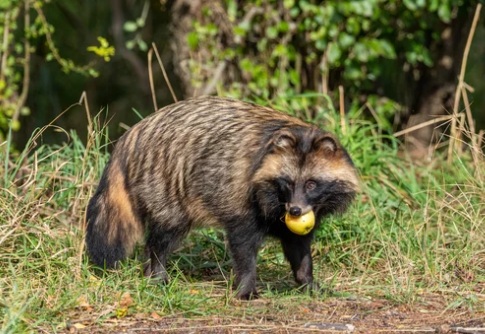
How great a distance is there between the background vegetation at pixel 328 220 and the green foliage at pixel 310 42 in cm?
2

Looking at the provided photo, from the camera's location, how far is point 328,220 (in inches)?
317

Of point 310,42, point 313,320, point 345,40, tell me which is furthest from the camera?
point 310,42

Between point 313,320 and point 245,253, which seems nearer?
point 313,320

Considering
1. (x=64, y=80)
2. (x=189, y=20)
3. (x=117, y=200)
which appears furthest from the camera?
(x=64, y=80)

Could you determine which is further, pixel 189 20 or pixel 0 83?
pixel 189 20

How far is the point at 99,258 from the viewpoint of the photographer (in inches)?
288

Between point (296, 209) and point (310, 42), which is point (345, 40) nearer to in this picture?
point (310, 42)

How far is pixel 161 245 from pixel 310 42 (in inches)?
149

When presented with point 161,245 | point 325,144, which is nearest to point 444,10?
point 325,144

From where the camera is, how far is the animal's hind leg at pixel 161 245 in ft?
24.6

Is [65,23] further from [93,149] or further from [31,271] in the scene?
[31,271]

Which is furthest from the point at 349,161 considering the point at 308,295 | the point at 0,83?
the point at 0,83

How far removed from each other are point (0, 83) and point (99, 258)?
8.99 ft

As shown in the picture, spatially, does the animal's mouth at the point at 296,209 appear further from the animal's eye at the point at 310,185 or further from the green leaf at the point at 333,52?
the green leaf at the point at 333,52
